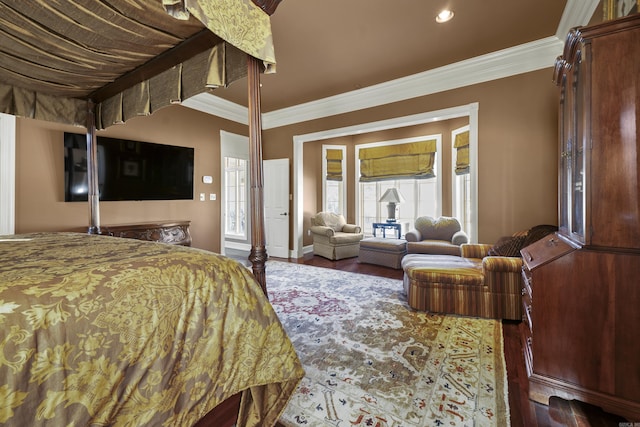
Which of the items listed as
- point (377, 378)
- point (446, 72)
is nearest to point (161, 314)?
point (377, 378)

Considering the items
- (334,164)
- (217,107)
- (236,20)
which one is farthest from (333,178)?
(236,20)

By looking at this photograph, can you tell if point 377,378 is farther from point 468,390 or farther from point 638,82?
point 638,82

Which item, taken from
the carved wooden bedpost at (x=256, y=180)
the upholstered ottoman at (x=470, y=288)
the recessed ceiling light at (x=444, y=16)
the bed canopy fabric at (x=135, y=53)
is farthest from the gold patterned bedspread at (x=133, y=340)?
the recessed ceiling light at (x=444, y=16)

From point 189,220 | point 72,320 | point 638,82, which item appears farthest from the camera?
point 189,220

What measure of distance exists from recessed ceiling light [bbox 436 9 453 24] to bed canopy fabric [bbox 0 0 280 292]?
6.46 ft

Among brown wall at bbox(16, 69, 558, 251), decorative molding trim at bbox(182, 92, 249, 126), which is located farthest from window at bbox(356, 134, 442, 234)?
decorative molding trim at bbox(182, 92, 249, 126)

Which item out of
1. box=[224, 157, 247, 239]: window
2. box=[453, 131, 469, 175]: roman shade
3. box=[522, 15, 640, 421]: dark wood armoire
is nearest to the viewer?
box=[522, 15, 640, 421]: dark wood armoire

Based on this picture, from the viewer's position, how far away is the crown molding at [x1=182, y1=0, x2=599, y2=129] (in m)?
2.96

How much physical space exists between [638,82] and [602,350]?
1.33 m

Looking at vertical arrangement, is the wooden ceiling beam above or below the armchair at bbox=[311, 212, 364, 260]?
above

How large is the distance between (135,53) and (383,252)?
402 centimetres

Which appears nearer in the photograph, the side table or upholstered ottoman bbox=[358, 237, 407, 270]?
upholstered ottoman bbox=[358, 237, 407, 270]

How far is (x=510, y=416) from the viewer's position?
138 cm

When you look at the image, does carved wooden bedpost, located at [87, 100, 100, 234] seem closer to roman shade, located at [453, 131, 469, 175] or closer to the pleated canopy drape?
the pleated canopy drape
